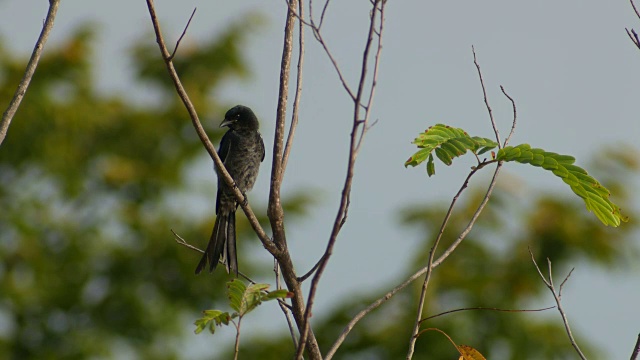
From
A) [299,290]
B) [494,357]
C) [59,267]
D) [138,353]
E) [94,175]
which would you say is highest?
[94,175]

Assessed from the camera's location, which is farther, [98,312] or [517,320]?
[98,312]

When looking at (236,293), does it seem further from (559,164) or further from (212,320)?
(559,164)

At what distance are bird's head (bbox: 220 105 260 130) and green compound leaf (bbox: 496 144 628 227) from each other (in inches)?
128

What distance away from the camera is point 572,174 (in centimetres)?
298

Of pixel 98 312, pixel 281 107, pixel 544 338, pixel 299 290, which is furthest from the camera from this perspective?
pixel 98 312

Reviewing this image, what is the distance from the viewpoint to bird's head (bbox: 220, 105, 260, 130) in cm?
600

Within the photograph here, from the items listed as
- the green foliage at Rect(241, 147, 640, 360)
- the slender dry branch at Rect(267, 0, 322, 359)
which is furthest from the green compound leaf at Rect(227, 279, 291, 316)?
the green foliage at Rect(241, 147, 640, 360)

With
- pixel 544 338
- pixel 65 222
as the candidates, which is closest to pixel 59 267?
pixel 65 222

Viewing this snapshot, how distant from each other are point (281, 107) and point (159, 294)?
13672 mm

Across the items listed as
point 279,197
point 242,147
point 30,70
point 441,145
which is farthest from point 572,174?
point 242,147

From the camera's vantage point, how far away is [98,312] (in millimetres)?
15945

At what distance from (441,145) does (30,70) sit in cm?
139

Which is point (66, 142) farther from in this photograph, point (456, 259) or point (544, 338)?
point (544, 338)

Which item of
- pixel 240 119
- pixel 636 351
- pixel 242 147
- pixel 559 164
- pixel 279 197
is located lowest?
pixel 636 351
